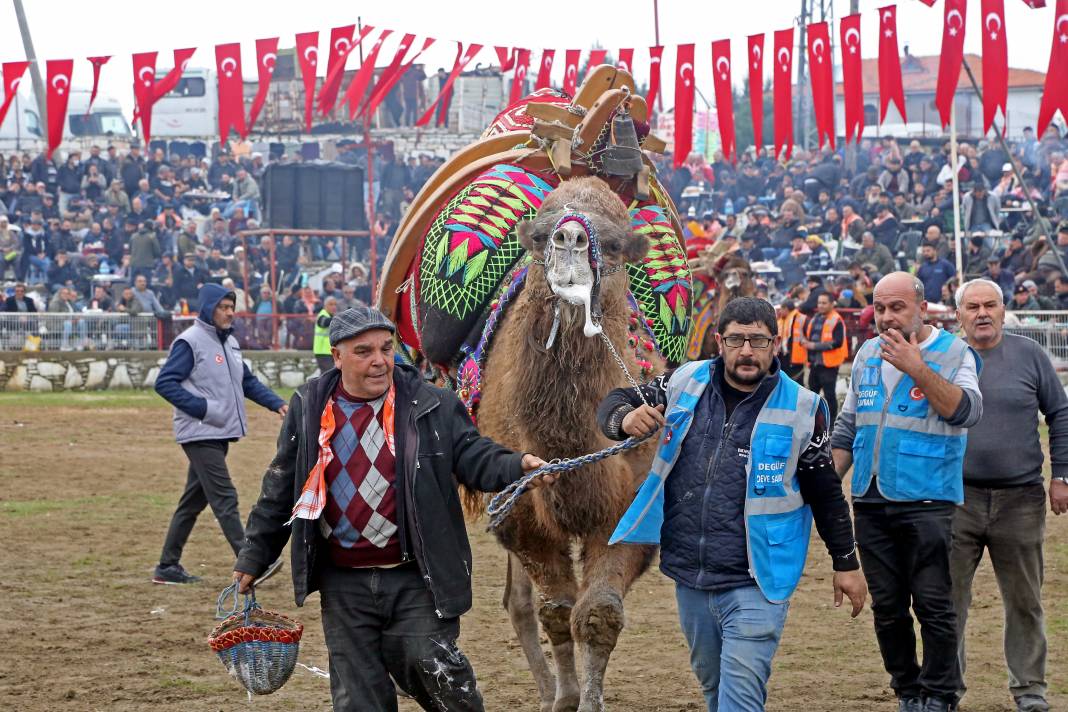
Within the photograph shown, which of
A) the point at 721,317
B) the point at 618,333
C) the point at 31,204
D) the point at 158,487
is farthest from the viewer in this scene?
the point at 31,204

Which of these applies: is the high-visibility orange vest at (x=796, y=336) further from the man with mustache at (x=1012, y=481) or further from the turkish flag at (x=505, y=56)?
the man with mustache at (x=1012, y=481)

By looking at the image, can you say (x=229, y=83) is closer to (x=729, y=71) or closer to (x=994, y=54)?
(x=729, y=71)

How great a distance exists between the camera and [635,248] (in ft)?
20.7

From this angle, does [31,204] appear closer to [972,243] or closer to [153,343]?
[153,343]

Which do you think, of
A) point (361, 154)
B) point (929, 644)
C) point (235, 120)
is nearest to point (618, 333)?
point (929, 644)

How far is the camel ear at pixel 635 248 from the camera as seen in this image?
20.5 feet

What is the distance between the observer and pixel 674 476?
4809mm

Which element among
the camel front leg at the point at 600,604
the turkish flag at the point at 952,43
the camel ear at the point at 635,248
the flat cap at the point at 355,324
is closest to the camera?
the flat cap at the point at 355,324

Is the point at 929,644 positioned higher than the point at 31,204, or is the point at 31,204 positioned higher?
the point at 31,204

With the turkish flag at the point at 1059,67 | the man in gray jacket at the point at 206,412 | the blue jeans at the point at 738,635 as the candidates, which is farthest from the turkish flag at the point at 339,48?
the blue jeans at the point at 738,635

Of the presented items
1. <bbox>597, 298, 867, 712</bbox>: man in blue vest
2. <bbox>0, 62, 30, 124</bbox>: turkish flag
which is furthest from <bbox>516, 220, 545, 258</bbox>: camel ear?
<bbox>0, 62, 30, 124</bbox>: turkish flag

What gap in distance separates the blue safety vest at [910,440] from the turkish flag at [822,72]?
10310mm

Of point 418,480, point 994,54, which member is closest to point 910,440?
point 418,480

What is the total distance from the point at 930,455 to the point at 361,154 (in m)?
29.2
